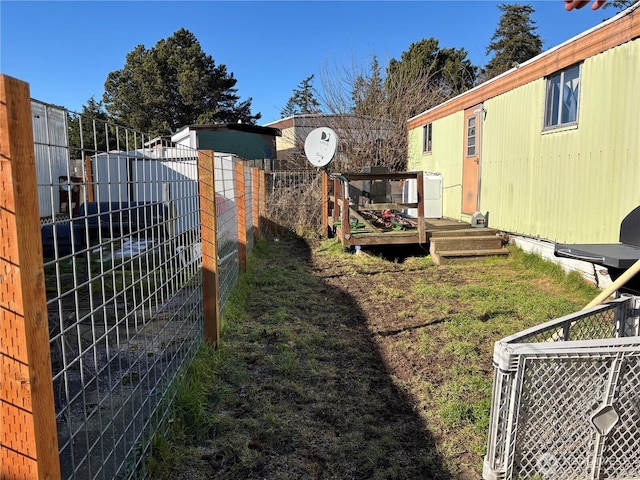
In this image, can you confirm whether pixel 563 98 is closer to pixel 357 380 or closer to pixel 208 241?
pixel 357 380

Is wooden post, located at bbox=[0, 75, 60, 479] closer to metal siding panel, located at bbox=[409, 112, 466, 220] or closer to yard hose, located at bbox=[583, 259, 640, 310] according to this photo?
yard hose, located at bbox=[583, 259, 640, 310]

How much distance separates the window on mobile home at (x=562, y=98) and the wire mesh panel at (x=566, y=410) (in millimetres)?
→ 5110

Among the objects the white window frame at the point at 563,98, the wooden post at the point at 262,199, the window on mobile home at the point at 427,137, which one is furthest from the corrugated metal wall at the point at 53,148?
the window on mobile home at the point at 427,137

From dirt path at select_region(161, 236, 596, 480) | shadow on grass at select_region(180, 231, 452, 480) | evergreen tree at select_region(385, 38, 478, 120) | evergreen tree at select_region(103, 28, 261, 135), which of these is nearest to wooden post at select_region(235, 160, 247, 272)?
dirt path at select_region(161, 236, 596, 480)

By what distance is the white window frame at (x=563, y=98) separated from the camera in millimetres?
6438

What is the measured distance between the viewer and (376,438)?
9.18ft

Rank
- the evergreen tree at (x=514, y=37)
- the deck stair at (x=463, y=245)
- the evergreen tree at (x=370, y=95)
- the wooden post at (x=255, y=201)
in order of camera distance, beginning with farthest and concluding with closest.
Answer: the evergreen tree at (x=514, y=37) < the evergreen tree at (x=370, y=95) < the wooden post at (x=255, y=201) < the deck stair at (x=463, y=245)

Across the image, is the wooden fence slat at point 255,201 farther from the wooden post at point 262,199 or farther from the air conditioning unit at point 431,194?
the air conditioning unit at point 431,194

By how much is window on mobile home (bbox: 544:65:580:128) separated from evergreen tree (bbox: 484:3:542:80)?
26.4 m

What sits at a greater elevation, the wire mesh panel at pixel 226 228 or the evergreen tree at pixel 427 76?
the evergreen tree at pixel 427 76

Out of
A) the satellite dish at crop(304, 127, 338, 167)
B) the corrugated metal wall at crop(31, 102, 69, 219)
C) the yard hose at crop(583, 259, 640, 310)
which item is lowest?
the yard hose at crop(583, 259, 640, 310)

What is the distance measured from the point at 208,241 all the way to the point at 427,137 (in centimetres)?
1003

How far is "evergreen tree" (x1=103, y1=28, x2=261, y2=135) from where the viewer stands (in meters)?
31.7

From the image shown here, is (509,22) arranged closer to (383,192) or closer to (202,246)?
(383,192)
